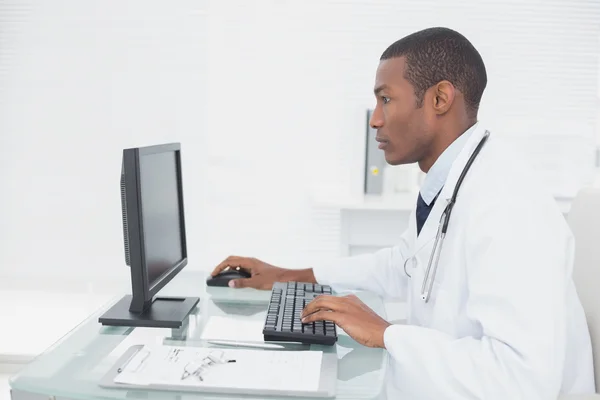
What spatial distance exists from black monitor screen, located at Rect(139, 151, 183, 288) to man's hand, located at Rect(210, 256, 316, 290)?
160 mm

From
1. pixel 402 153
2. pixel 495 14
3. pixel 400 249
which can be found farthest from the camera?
pixel 495 14

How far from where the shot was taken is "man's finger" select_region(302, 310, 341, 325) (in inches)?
42.9

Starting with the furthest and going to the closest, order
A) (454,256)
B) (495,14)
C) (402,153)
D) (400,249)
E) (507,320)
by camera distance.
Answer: (495,14)
(400,249)
(402,153)
(454,256)
(507,320)

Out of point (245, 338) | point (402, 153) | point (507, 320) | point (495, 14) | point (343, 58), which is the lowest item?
point (245, 338)

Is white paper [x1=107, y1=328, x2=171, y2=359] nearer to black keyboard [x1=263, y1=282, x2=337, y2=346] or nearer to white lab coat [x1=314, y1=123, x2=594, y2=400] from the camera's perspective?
black keyboard [x1=263, y1=282, x2=337, y2=346]

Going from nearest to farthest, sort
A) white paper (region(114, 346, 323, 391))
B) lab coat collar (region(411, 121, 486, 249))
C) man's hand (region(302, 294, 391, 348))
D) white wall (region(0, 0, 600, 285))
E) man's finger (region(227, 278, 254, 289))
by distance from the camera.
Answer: white paper (region(114, 346, 323, 391)) < man's hand (region(302, 294, 391, 348)) < lab coat collar (region(411, 121, 486, 249)) < man's finger (region(227, 278, 254, 289)) < white wall (region(0, 0, 600, 285))

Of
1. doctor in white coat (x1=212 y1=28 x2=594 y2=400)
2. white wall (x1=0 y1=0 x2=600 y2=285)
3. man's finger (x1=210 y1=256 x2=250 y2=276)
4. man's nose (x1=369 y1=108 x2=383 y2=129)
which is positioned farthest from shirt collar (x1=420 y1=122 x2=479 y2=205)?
white wall (x1=0 y1=0 x2=600 y2=285)

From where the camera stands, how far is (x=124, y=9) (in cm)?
276

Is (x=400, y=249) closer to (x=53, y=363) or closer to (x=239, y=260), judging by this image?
(x=239, y=260)

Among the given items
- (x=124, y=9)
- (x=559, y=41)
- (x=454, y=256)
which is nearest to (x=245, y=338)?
(x=454, y=256)

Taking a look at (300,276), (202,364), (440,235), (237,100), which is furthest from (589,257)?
(237,100)

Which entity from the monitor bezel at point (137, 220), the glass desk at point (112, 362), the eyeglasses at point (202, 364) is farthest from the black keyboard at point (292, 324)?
the monitor bezel at point (137, 220)

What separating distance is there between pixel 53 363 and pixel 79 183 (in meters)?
1.94

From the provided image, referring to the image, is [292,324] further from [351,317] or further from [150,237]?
[150,237]
